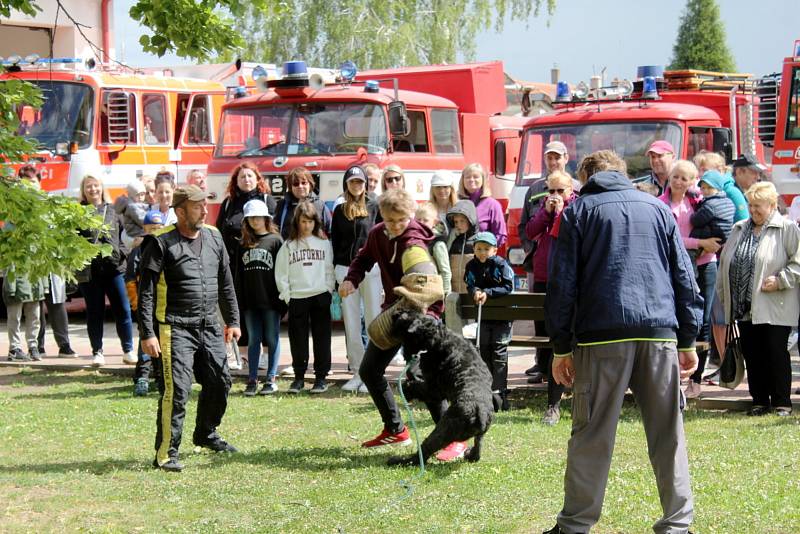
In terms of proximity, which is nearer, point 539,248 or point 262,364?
point 539,248

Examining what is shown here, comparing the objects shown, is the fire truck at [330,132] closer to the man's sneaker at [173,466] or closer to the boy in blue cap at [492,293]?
the boy in blue cap at [492,293]

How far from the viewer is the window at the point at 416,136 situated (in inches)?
580

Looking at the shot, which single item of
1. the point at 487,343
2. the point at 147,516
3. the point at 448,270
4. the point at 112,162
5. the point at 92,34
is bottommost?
the point at 147,516

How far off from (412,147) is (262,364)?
4492mm

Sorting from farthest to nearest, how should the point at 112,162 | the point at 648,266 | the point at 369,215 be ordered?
the point at 112,162
the point at 369,215
the point at 648,266

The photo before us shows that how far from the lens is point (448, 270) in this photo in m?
9.26

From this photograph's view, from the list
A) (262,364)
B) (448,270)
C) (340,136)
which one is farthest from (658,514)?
(340,136)

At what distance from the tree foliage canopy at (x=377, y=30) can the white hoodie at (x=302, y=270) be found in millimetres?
24338

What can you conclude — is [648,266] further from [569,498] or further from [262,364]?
[262,364]

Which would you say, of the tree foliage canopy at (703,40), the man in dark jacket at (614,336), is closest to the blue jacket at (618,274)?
the man in dark jacket at (614,336)

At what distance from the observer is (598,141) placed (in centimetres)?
1348

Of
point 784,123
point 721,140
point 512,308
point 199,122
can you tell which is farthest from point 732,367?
point 199,122

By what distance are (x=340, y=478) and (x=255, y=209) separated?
12.6ft

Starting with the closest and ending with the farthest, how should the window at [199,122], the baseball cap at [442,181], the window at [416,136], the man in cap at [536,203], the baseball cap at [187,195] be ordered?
the baseball cap at [187,195]
the man in cap at [536,203]
the baseball cap at [442,181]
the window at [416,136]
the window at [199,122]
